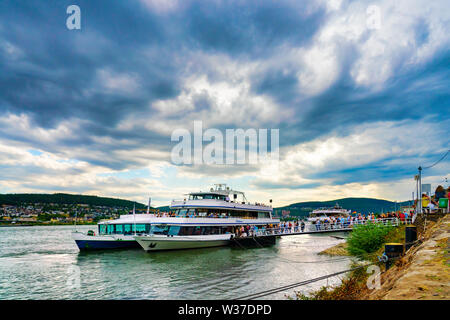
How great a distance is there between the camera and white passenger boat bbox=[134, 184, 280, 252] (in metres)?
27.4

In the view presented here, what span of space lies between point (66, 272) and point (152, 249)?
7985mm

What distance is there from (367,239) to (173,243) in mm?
17403

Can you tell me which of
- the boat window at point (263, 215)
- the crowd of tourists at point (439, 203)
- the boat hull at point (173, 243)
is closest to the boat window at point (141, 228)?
the boat hull at point (173, 243)

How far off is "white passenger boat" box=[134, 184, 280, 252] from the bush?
1560 centimetres

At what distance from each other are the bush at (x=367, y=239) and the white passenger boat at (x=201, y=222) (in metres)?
15.6

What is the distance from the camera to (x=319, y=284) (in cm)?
1474

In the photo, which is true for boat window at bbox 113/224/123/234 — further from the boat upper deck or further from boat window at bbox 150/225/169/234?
boat window at bbox 150/225/169/234

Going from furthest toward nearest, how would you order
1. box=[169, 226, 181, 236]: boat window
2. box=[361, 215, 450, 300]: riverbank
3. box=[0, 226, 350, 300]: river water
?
box=[169, 226, 181, 236]: boat window, box=[0, 226, 350, 300]: river water, box=[361, 215, 450, 300]: riverbank

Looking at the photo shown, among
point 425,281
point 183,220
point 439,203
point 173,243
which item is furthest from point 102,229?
point 425,281

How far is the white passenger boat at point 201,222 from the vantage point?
27391mm

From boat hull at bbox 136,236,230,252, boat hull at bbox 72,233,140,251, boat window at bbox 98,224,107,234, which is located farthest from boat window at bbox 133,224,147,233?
boat hull at bbox 136,236,230,252

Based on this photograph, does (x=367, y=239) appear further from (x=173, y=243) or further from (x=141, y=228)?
(x=141, y=228)
